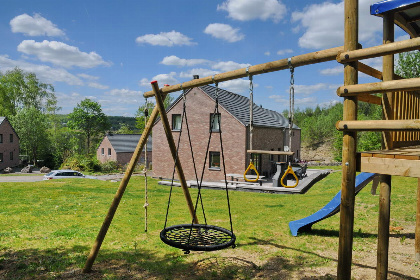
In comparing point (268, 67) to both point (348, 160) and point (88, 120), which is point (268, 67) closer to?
point (348, 160)

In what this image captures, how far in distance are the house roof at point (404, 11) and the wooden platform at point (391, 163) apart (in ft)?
7.65

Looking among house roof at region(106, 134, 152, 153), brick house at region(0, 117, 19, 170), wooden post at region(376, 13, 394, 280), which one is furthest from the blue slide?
brick house at region(0, 117, 19, 170)

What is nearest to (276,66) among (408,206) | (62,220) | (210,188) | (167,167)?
(62,220)

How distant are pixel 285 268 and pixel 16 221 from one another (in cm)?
820

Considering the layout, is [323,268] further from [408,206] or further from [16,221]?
[16,221]

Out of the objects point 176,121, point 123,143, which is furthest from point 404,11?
point 123,143

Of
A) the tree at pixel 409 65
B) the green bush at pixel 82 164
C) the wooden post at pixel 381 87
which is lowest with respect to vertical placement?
the green bush at pixel 82 164

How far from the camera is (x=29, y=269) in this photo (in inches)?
231

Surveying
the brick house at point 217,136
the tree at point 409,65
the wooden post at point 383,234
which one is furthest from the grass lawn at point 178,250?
the tree at point 409,65

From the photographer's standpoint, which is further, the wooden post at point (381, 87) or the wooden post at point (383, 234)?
the wooden post at point (383, 234)

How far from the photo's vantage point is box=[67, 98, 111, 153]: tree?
5628cm

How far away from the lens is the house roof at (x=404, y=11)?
4535 mm

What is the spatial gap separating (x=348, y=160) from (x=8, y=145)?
5197 cm

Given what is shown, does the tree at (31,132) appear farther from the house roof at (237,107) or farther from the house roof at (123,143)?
the house roof at (237,107)
